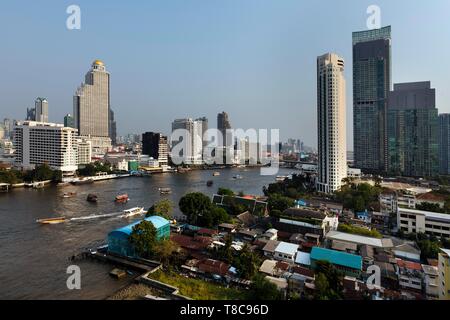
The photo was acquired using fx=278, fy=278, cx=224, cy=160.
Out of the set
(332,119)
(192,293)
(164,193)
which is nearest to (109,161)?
(164,193)

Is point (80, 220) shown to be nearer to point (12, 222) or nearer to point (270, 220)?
point (12, 222)

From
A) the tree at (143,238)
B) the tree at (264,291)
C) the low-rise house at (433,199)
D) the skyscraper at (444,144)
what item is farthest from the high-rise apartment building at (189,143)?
the tree at (264,291)

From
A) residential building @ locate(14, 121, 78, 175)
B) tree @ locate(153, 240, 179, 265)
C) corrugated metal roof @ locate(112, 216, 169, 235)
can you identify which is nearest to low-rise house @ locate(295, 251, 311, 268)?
tree @ locate(153, 240, 179, 265)

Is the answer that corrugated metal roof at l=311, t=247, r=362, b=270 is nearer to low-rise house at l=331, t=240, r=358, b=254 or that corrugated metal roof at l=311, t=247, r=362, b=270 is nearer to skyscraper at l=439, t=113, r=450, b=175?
low-rise house at l=331, t=240, r=358, b=254

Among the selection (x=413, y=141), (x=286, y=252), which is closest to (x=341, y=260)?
(x=286, y=252)

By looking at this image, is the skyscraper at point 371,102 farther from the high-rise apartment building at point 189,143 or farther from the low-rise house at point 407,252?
the low-rise house at point 407,252
